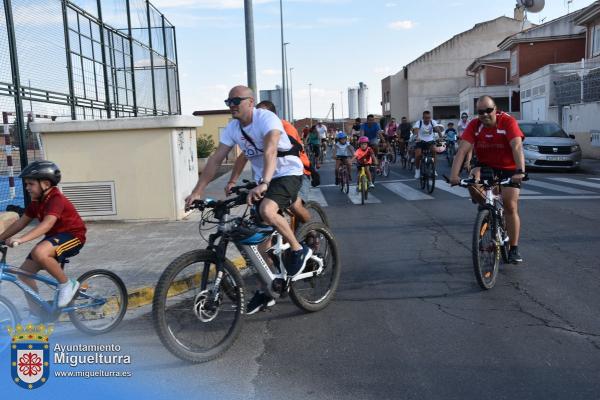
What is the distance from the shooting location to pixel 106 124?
930 cm

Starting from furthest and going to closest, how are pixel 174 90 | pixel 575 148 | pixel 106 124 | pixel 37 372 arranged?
pixel 174 90, pixel 575 148, pixel 106 124, pixel 37 372

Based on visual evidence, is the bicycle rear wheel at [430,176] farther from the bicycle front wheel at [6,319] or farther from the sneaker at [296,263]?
the bicycle front wheel at [6,319]

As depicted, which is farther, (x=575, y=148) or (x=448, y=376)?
(x=575, y=148)

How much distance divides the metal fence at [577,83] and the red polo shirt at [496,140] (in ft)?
59.7

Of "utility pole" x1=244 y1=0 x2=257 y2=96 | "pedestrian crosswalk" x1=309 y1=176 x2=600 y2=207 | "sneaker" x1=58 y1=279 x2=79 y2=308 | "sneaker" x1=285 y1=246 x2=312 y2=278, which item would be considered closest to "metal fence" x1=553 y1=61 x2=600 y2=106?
"pedestrian crosswalk" x1=309 y1=176 x2=600 y2=207

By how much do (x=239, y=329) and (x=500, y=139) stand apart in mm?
3543

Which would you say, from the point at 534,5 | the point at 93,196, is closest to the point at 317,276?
the point at 93,196

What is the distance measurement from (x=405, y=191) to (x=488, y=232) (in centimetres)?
830

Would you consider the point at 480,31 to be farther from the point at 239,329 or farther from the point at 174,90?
the point at 239,329

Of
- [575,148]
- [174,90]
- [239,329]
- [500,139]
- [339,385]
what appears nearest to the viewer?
[339,385]

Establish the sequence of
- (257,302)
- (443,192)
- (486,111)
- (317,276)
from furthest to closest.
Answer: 1. (443,192)
2. (486,111)
3. (317,276)
4. (257,302)

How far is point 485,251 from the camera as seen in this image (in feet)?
18.6

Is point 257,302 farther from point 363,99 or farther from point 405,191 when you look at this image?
point 363,99

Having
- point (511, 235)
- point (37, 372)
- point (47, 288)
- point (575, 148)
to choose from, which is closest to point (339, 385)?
point (37, 372)
